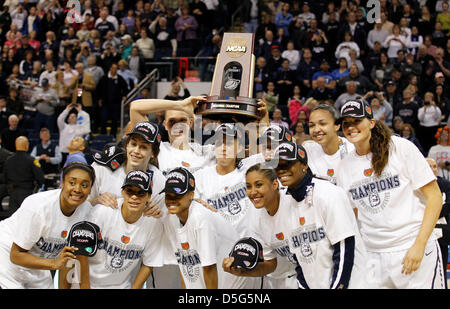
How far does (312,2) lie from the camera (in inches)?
583

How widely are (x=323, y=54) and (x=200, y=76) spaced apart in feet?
9.38

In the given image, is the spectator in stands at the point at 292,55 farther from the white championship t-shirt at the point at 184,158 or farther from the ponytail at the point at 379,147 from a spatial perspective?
the ponytail at the point at 379,147

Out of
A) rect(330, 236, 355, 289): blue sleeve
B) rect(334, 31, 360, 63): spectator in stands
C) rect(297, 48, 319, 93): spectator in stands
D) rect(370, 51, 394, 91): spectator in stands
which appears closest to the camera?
rect(330, 236, 355, 289): blue sleeve

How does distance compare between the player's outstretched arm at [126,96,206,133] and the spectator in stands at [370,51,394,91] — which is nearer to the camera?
the player's outstretched arm at [126,96,206,133]

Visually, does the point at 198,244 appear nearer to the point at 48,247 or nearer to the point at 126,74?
the point at 48,247

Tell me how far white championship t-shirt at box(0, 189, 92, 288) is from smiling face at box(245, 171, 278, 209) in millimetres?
1373

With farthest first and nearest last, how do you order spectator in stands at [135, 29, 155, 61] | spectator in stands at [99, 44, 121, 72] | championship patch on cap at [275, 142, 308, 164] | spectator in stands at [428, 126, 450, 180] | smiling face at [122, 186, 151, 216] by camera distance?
spectator in stands at [135, 29, 155, 61] → spectator in stands at [99, 44, 121, 72] → spectator in stands at [428, 126, 450, 180] → smiling face at [122, 186, 151, 216] → championship patch on cap at [275, 142, 308, 164]

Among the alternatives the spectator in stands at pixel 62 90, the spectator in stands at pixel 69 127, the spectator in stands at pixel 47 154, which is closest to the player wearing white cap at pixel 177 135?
the spectator in stands at pixel 47 154

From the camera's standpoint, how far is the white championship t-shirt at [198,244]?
4.35 m

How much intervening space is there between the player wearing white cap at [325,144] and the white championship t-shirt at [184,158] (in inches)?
39.8

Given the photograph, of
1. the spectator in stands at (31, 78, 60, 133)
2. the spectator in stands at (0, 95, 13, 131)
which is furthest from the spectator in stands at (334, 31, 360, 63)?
the spectator in stands at (0, 95, 13, 131)

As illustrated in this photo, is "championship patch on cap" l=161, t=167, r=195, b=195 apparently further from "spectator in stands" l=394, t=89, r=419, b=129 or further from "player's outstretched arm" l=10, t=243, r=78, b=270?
"spectator in stands" l=394, t=89, r=419, b=129

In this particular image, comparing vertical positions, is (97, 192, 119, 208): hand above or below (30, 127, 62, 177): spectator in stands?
above

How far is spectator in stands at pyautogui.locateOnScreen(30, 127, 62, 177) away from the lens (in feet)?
36.7
